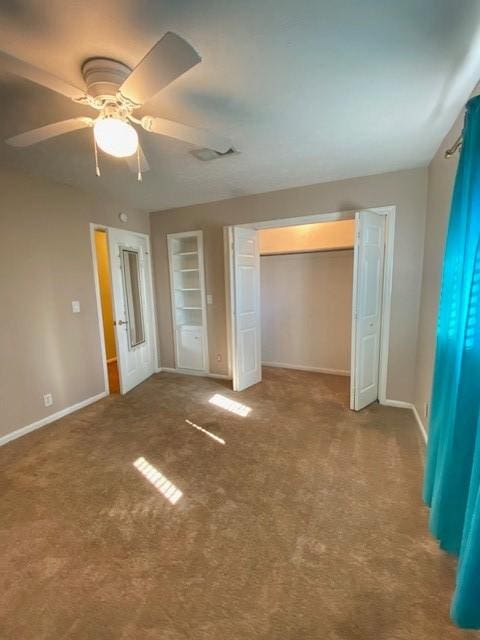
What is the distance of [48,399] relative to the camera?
3104 millimetres

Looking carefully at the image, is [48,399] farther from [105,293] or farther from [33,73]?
[33,73]

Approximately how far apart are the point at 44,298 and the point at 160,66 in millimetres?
2673

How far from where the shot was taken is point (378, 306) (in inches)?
127

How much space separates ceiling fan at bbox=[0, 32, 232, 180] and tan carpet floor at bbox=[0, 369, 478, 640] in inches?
83.3

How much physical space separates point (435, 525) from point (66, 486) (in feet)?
7.71

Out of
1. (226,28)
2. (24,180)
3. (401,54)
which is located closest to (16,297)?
(24,180)

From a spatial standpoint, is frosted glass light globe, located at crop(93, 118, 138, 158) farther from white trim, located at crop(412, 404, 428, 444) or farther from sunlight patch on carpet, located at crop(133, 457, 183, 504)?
white trim, located at crop(412, 404, 428, 444)

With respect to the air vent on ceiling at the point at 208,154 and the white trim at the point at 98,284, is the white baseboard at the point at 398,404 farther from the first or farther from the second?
the white trim at the point at 98,284

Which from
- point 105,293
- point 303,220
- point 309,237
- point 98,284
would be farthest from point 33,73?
point 105,293

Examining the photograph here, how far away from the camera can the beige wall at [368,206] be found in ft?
9.82

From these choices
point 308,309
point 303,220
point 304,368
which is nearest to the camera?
point 303,220

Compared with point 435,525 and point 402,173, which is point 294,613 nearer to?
point 435,525

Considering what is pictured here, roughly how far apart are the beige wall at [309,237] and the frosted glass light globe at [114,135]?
2.74 m

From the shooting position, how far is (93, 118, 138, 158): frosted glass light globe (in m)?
1.41
